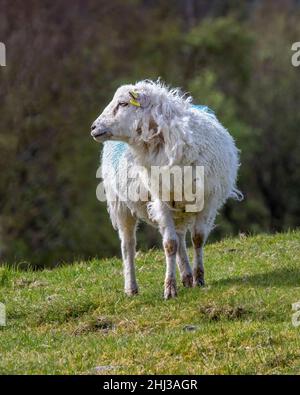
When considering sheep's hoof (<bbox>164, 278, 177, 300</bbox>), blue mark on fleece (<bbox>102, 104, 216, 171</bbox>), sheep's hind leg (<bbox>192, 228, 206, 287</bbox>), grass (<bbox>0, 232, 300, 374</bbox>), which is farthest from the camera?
blue mark on fleece (<bbox>102, 104, 216, 171</bbox>)

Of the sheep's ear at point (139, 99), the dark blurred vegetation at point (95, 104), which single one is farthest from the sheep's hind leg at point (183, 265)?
the dark blurred vegetation at point (95, 104)

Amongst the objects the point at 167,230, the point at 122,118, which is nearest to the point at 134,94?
the point at 122,118

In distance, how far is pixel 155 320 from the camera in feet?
36.9

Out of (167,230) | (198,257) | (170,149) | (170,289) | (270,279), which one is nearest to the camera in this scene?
(170,289)

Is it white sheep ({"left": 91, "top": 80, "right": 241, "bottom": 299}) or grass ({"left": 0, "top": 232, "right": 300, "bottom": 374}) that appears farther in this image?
white sheep ({"left": 91, "top": 80, "right": 241, "bottom": 299})

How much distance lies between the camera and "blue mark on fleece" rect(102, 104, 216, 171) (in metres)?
13.1

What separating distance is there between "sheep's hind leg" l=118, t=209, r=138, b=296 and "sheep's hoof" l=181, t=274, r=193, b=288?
0.52m

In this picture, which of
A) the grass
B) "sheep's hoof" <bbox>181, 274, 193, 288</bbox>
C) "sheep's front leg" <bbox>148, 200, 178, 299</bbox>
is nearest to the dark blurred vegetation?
the grass

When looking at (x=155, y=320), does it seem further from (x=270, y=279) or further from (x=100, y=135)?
(x=100, y=135)

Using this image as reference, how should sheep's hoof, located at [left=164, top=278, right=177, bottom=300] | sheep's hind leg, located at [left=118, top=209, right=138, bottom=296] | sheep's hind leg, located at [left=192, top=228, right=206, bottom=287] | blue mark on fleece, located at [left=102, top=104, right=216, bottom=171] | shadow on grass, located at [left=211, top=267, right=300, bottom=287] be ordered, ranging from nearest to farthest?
sheep's hoof, located at [left=164, top=278, right=177, bottom=300] → shadow on grass, located at [left=211, top=267, right=300, bottom=287] → sheep's hind leg, located at [left=192, top=228, right=206, bottom=287] → sheep's hind leg, located at [left=118, top=209, right=138, bottom=296] → blue mark on fleece, located at [left=102, top=104, right=216, bottom=171]

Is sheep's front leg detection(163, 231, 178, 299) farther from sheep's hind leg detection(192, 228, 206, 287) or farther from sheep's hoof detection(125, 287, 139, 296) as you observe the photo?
sheep's hoof detection(125, 287, 139, 296)

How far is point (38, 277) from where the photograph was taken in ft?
47.4

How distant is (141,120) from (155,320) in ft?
7.53

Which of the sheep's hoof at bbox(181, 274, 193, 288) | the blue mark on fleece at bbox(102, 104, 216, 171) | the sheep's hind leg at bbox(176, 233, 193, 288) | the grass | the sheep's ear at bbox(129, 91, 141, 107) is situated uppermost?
the sheep's ear at bbox(129, 91, 141, 107)
